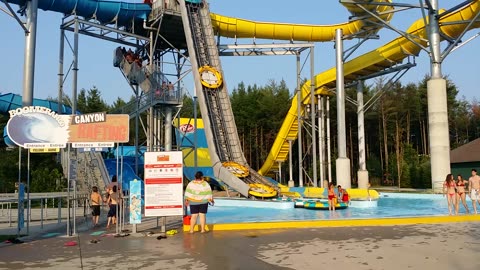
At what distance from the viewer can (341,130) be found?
26.4m

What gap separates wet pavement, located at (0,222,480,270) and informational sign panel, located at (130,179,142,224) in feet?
1.67

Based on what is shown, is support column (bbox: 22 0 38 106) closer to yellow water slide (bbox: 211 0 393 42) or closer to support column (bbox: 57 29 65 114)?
support column (bbox: 57 29 65 114)

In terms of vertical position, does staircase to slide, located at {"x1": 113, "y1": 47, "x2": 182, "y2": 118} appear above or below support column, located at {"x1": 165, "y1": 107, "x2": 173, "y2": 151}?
above

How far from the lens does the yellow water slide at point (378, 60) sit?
22.8m

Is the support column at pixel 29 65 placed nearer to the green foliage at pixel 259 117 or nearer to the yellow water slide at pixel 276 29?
the yellow water slide at pixel 276 29

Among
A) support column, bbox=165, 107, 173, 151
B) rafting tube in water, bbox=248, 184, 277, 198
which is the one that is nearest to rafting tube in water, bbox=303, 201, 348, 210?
rafting tube in water, bbox=248, 184, 277, 198

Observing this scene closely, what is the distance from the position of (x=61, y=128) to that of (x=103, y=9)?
57.7 feet

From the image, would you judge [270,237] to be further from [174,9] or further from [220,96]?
[174,9]

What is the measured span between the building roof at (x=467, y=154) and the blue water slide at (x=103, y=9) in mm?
25932

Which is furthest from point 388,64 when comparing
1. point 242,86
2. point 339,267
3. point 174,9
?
point 242,86

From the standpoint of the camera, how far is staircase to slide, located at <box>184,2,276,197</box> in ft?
78.4

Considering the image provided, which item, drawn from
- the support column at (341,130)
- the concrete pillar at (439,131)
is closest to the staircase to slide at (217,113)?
the support column at (341,130)

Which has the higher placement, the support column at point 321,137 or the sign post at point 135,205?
the support column at point 321,137

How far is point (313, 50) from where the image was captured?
31328 mm
